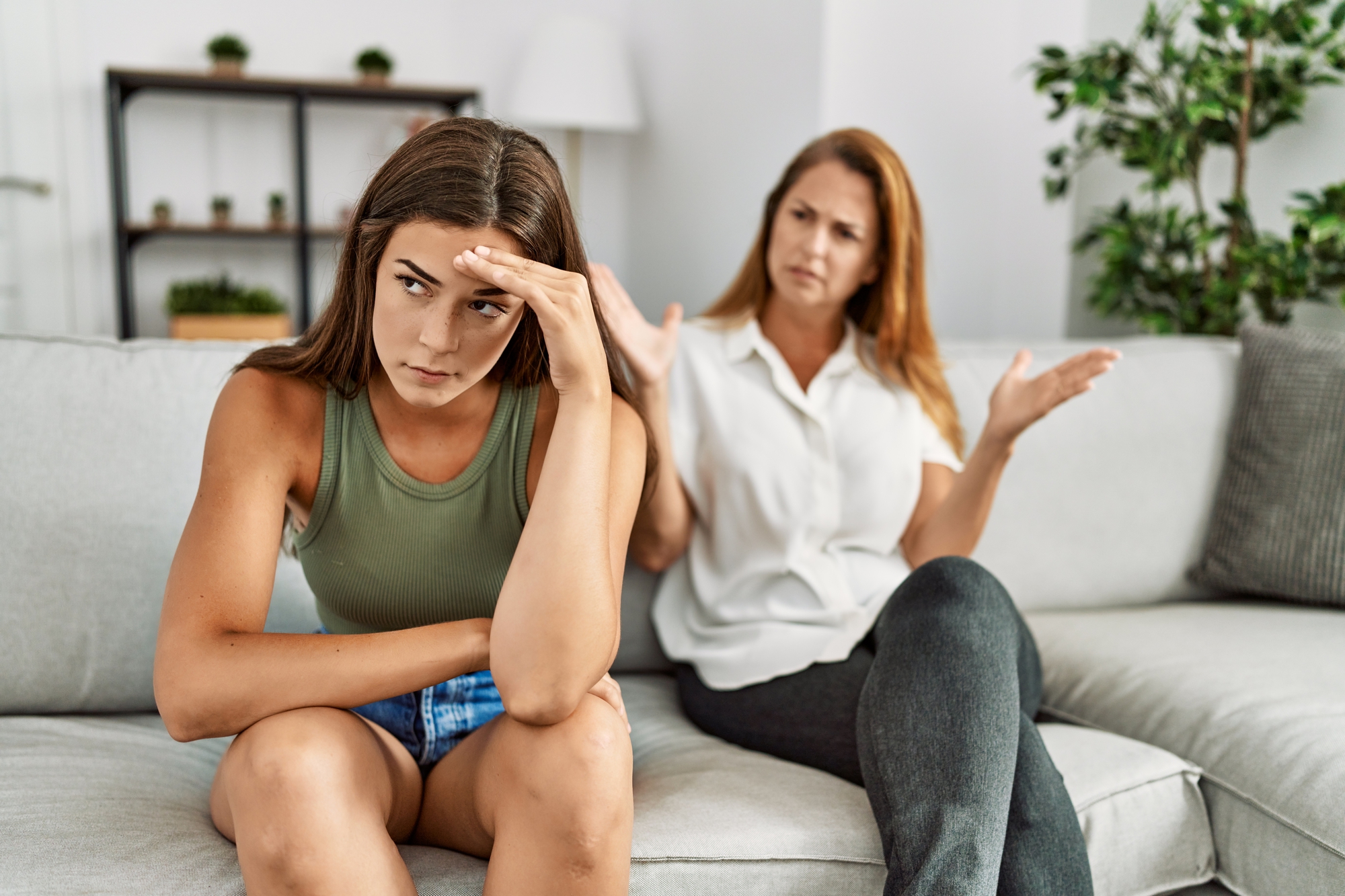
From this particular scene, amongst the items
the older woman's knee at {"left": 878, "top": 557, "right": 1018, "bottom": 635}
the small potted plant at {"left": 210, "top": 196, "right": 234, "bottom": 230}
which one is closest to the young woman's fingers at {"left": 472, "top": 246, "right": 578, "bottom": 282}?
the older woman's knee at {"left": 878, "top": 557, "right": 1018, "bottom": 635}

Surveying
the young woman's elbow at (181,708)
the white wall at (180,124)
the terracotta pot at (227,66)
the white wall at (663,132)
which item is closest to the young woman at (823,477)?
the young woman's elbow at (181,708)

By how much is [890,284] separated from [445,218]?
2.67 ft

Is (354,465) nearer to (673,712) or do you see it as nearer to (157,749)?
(157,749)

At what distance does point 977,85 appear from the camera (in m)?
2.68

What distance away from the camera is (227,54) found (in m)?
3.45

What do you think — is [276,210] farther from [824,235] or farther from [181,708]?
[181,708]

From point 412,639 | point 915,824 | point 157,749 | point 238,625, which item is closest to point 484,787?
point 412,639

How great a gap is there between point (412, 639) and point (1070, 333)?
2363mm

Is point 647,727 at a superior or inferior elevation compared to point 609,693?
inferior

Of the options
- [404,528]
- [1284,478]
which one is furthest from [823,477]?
[1284,478]

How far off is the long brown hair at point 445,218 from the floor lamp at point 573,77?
7.94ft

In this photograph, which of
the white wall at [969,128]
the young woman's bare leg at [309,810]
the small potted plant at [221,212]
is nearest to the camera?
the young woman's bare leg at [309,810]

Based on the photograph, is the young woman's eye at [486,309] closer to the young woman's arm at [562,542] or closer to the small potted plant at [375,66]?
the young woman's arm at [562,542]

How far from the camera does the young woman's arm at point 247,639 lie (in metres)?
0.87
